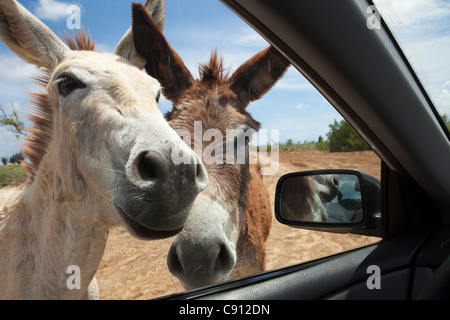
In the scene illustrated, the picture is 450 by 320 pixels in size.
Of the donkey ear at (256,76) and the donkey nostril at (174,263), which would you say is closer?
the donkey nostril at (174,263)

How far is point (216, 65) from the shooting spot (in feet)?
8.30

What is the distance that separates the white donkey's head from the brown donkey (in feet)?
0.78

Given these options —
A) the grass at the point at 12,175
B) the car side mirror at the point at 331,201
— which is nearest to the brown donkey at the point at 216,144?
the car side mirror at the point at 331,201

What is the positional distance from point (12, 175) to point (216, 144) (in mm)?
1501

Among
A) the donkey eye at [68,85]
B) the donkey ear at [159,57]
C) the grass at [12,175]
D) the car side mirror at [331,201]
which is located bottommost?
the car side mirror at [331,201]

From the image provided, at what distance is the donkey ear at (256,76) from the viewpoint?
236 cm

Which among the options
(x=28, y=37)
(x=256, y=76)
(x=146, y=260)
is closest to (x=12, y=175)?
(x=28, y=37)

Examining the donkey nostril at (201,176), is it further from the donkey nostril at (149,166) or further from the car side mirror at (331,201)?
the car side mirror at (331,201)

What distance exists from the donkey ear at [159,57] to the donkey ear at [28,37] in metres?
0.53

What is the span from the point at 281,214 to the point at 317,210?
287 mm

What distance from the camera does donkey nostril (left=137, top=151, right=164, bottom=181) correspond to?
1.19 metres

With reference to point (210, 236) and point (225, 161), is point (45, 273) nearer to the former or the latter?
point (210, 236)

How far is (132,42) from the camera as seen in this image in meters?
2.07

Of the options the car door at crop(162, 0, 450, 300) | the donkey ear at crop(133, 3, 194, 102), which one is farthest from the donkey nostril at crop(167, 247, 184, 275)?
the donkey ear at crop(133, 3, 194, 102)
